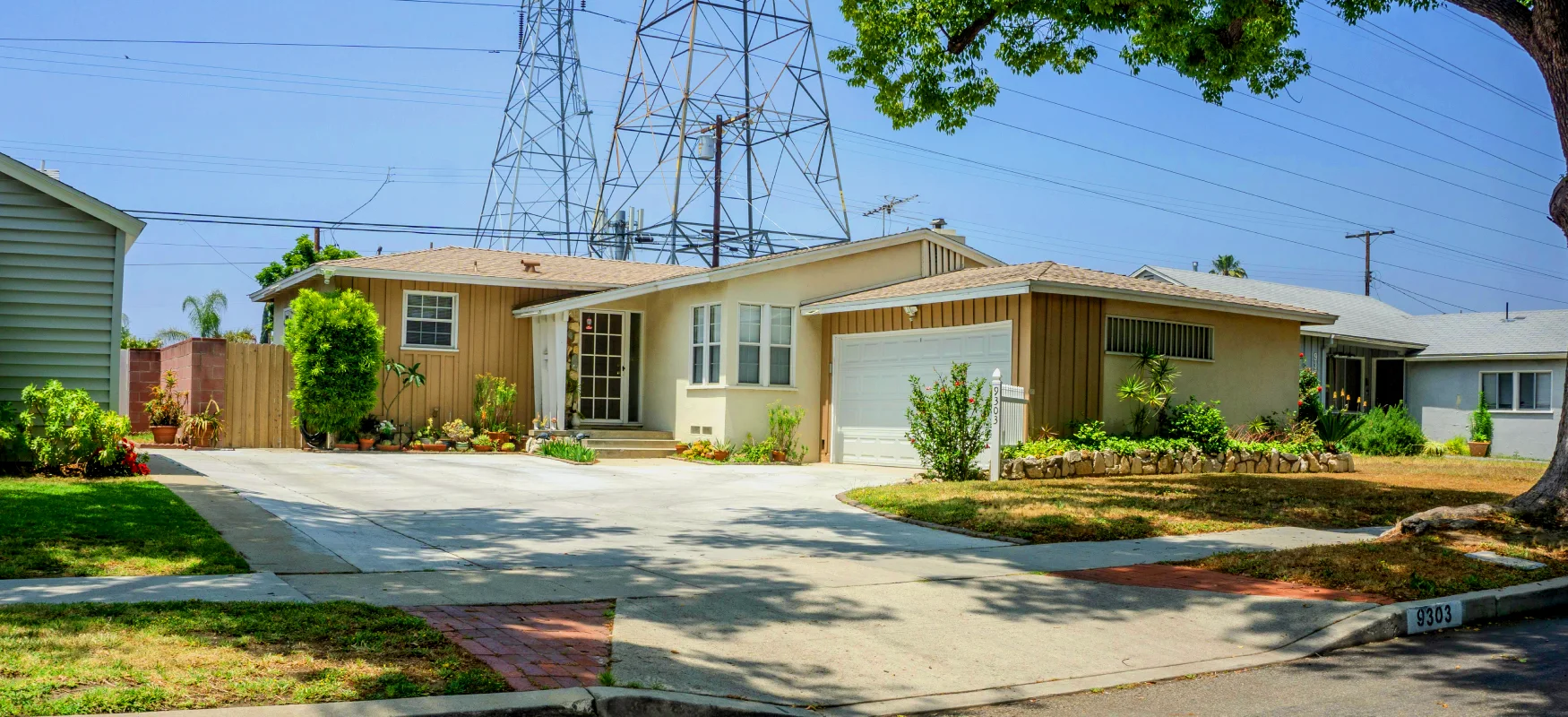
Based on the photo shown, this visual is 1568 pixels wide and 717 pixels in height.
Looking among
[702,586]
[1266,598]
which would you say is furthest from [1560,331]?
[702,586]

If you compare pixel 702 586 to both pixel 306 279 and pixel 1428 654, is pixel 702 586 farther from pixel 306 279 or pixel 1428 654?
pixel 306 279

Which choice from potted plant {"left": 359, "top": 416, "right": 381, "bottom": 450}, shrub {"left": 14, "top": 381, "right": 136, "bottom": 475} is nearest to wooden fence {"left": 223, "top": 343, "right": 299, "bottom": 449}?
potted plant {"left": 359, "top": 416, "right": 381, "bottom": 450}

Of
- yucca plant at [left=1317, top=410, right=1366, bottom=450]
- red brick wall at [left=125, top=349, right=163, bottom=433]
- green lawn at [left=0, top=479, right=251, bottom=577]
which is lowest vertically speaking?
green lawn at [left=0, top=479, right=251, bottom=577]

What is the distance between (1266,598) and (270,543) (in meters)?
7.28

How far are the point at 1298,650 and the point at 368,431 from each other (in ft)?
56.9

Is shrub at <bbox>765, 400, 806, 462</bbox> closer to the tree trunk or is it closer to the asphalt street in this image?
the tree trunk

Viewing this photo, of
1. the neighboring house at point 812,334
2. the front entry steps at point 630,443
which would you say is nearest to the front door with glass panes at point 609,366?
the neighboring house at point 812,334

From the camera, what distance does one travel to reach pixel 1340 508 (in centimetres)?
1245

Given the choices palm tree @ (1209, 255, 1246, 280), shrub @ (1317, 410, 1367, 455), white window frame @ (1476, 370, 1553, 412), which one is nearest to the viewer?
shrub @ (1317, 410, 1367, 455)

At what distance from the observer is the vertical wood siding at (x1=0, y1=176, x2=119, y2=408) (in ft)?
42.1

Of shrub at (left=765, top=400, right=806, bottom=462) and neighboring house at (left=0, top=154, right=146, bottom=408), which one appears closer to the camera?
neighboring house at (left=0, top=154, right=146, bottom=408)

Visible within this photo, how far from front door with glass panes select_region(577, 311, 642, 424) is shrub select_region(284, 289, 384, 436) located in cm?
404

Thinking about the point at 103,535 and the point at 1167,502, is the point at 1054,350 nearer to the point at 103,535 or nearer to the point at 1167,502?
the point at 1167,502

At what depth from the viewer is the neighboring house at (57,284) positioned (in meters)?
12.8
